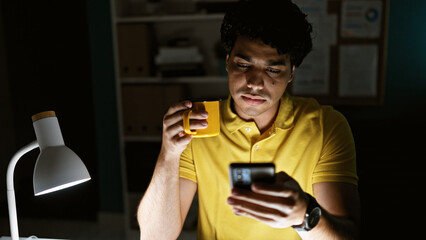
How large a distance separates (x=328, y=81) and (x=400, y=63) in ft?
1.77

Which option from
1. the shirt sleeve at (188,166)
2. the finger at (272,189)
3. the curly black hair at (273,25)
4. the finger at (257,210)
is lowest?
the shirt sleeve at (188,166)

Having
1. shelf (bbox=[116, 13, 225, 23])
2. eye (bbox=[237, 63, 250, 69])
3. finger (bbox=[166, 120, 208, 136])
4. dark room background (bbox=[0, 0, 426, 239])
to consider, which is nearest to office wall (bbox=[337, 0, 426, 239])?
dark room background (bbox=[0, 0, 426, 239])

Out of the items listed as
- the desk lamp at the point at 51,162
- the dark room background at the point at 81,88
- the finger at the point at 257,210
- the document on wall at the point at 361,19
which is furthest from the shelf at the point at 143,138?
the finger at the point at 257,210

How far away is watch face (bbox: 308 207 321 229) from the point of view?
3.14 ft

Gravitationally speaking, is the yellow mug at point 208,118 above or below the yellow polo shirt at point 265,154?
above

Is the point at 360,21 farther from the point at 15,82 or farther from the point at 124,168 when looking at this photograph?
the point at 15,82

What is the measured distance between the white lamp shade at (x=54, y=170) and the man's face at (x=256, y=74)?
2.02ft

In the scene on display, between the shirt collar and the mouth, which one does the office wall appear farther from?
the mouth

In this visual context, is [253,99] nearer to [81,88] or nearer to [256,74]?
[256,74]

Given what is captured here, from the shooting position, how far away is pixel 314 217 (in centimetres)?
97

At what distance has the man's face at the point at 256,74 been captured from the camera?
1.29m

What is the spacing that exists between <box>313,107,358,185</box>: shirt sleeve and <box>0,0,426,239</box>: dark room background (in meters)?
0.97

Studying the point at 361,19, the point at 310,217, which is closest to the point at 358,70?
the point at 361,19

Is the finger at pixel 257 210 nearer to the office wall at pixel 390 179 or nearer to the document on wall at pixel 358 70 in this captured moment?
the office wall at pixel 390 179
